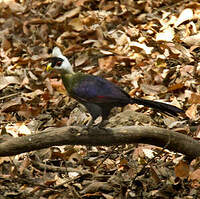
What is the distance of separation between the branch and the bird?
0.13m

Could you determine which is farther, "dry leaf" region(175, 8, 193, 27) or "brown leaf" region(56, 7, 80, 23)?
"brown leaf" region(56, 7, 80, 23)

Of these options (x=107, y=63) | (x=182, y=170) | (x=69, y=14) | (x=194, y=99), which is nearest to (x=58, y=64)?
(x=182, y=170)

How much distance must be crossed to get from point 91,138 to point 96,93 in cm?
36

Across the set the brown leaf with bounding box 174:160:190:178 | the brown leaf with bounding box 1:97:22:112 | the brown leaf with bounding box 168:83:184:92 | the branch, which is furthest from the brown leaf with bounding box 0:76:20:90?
the brown leaf with bounding box 174:160:190:178

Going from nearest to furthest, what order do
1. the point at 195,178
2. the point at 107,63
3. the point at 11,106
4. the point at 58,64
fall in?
the point at 58,64 → the point at 195,178 → the point at 11,106 → the point at 107,63

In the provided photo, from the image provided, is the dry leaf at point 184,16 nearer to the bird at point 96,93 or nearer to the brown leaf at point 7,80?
the brown leaf at point 7,80

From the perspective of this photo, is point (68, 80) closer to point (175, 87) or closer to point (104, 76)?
point (175, 87)

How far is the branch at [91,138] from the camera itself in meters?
3.63

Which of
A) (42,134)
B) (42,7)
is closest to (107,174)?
(42,134)

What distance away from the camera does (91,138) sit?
374 centimetres

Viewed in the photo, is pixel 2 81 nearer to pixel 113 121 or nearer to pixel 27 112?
pixel 27 112

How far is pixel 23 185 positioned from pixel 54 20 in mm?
3289

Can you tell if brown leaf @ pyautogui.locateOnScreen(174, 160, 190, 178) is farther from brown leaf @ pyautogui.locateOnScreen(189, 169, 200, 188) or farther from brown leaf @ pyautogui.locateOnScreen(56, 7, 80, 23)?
brown leaf @ pyautogui.locateOnScreen(56, 7, 80, 23)

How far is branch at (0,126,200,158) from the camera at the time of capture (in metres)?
3.63
